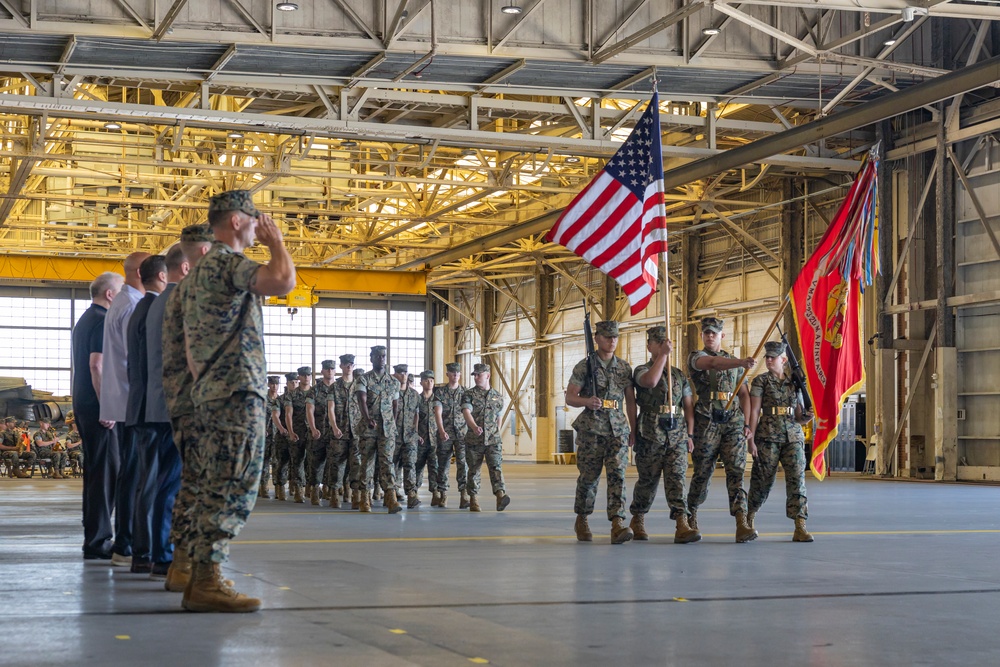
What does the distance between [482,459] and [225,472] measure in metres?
10.1

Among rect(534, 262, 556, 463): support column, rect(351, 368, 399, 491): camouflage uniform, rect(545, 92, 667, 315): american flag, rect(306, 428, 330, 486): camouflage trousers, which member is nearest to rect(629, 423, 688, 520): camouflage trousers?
rect(545, 92, 667, 315): american flag

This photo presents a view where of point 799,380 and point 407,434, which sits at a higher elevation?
point 799,380

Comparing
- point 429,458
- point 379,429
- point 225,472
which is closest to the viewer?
point 225,472

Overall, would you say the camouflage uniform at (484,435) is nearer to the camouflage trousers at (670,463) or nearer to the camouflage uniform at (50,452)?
the camouflage trousers at (670,463)

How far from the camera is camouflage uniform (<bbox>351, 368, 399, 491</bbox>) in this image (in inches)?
588

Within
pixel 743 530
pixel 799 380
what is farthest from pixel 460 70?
pixel 743 530

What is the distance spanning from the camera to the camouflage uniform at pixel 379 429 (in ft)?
49.0

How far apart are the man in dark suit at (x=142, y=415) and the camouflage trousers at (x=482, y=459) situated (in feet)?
26.4

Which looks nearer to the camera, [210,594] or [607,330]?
[210,594]

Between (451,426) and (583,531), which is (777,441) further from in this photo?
(451,426)

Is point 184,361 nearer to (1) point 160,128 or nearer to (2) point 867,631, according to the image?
(2) point 867,631

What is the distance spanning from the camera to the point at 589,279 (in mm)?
42125

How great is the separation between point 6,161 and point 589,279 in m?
19.4

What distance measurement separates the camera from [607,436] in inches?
407
